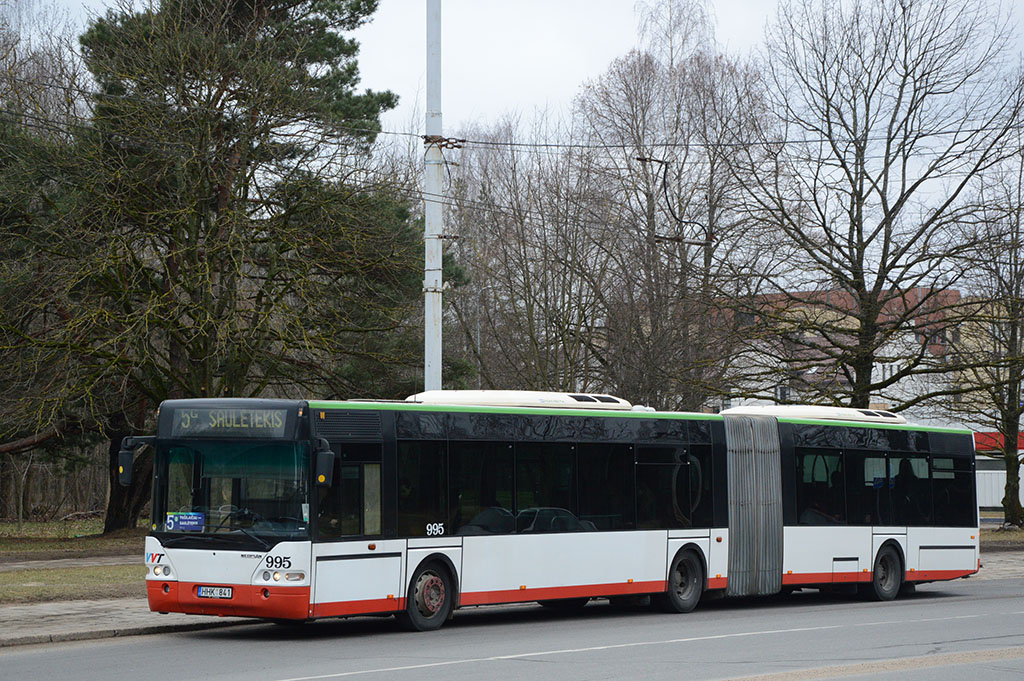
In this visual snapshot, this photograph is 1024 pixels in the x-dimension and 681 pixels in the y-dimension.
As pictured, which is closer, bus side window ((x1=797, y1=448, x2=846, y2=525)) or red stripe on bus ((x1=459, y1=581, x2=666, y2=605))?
red stripe on bus ((x1=459, y1=581, x2=666, y2=605))

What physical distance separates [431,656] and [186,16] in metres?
21.1

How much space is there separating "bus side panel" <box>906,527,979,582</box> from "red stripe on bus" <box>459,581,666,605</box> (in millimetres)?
6032

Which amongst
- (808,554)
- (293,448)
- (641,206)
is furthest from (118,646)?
(641,206)

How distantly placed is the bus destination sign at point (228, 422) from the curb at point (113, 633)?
231cm

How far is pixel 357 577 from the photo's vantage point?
14484 millimetres

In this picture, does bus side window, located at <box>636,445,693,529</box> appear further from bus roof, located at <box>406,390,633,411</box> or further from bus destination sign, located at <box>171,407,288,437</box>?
bus destination sign, located at <box>171,407,288,437</box>

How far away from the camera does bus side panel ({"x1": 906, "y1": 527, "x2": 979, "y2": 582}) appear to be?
72.8 feet

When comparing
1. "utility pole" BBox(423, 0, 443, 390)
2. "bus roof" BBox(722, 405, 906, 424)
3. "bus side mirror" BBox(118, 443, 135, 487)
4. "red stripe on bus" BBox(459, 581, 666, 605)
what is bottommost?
"red stripe on bus" BBox(459, 581, 666, 605)

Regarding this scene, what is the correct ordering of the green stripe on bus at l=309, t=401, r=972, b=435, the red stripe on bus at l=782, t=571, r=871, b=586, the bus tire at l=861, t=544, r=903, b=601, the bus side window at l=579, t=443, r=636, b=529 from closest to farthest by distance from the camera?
the green stripe on bus at l=309, t=401, r=972, b=435
the bus side window at l=579, t=443, r=636, b=529
the red stripe on bus at l=782, t=571, r=871, b=586
the bus tire at l=861, t=544, r=903, b=601

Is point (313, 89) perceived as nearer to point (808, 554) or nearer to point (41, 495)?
point (808, 554)

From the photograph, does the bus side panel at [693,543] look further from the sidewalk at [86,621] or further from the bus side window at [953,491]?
the sidewalk at [86,621]

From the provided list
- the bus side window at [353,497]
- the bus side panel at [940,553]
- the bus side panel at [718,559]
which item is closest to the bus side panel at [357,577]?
the bus side window at [353,497]

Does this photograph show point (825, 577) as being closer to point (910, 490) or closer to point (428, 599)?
point (910, 490)

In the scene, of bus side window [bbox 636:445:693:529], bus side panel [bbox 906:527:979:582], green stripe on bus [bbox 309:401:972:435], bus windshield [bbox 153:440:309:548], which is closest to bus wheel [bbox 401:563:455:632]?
bus windshield [bbox 153:440:309:548]
